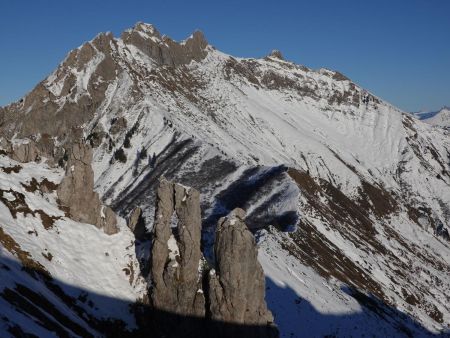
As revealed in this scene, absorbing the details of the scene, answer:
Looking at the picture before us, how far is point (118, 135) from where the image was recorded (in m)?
127

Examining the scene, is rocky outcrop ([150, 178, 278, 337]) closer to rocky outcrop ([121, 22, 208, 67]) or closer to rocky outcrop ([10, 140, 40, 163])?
rocky outcrop ([10, 140, 40, 163])

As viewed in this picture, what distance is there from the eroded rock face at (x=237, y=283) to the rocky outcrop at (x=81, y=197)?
1078 centimetres

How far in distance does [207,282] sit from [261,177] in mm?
65389

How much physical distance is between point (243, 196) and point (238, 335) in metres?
59.5

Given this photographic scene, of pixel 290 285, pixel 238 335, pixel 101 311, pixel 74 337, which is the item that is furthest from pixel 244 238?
pixel 290 285

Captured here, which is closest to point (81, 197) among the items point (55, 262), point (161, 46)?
point (55, 262)

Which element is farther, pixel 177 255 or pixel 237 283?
pixel 177 255

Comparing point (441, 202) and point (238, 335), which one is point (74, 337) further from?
point (441, 202)

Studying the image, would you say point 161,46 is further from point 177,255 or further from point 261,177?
point 177,255

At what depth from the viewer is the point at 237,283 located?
33.8 metres

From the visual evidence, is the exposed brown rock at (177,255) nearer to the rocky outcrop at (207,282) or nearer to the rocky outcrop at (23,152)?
the rocky outcrop at (207,282)

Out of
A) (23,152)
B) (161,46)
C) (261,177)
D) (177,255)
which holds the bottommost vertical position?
(23,152)

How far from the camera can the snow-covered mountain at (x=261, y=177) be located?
50.6 metres

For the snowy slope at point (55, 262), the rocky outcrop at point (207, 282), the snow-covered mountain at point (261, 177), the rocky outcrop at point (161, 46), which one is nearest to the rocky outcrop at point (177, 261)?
the rocky outcrop at point (207, 282)
